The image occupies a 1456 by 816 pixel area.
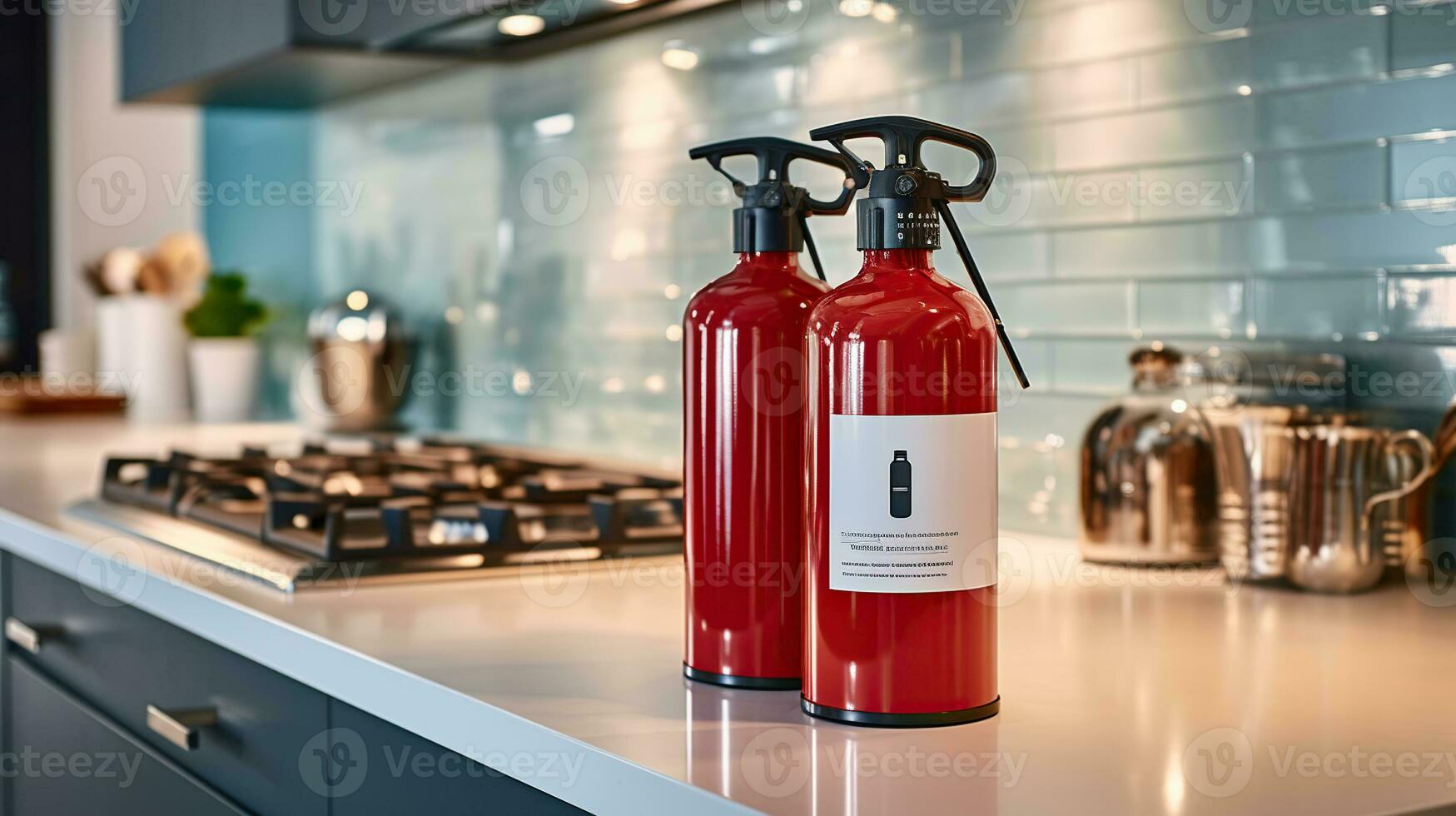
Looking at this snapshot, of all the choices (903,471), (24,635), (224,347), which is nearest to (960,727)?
(903,471)

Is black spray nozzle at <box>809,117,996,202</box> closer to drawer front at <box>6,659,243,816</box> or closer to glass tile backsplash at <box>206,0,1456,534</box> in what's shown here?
glass tile backsplash at <box>206,0,1456,534</box>

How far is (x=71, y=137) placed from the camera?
12.8 ft

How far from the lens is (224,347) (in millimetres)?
2973

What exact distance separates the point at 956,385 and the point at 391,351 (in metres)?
1.90

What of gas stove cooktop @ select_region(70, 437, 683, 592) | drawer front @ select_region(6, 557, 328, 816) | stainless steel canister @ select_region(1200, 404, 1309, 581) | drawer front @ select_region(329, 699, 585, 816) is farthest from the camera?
Result: gas stove cooktop @ select_region(70, 437, 683, 592)

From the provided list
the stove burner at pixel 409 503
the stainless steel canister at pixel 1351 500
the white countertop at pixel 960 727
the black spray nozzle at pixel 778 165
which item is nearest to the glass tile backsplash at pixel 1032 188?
the stainless steel canister at pixel 1351 500

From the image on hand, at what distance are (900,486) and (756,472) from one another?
127mm

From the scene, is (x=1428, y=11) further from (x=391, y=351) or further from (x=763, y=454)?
(x=391, y=351)

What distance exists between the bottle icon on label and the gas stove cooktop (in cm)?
59

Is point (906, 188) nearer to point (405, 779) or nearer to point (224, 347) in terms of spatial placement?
point (405, 779)

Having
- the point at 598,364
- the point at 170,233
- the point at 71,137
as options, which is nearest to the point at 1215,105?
the point at 598,364

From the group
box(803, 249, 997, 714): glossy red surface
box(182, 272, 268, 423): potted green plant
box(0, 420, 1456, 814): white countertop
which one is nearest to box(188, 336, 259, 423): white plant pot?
box(182, 272, 268, 423): potted green plant

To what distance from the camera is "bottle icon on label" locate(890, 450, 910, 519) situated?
75 centimetres

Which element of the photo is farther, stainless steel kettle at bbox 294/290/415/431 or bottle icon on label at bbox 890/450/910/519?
stainless steel kettle at bbox 294/290/415/431
